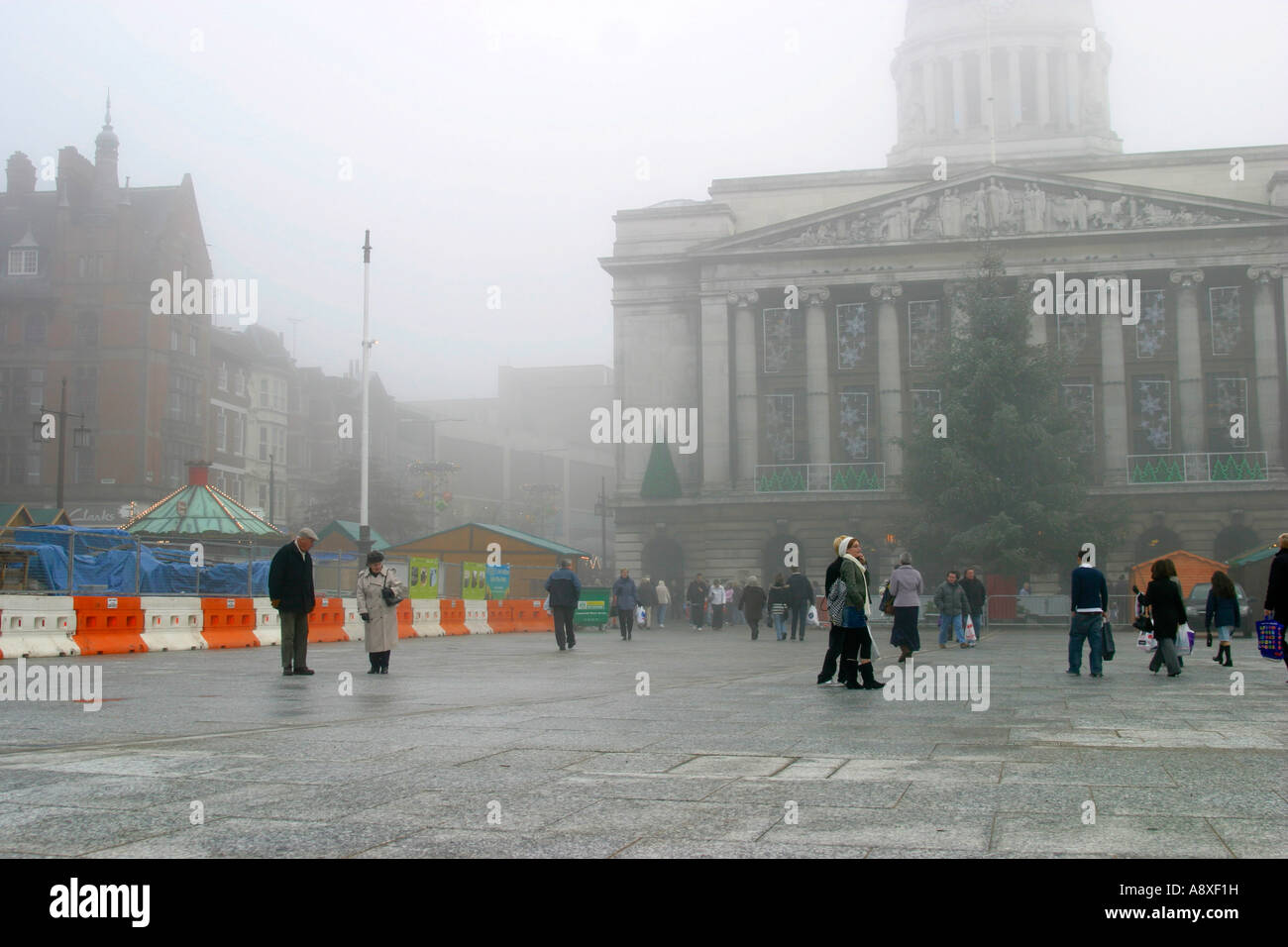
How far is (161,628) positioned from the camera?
23.9 metres

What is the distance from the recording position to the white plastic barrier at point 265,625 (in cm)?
2708

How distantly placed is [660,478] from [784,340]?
8.83 m

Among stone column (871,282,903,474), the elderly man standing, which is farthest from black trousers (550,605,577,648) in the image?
stone column (871,282,903,474)

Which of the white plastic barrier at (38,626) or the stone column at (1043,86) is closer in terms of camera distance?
the white plastic barrier at (38,626)

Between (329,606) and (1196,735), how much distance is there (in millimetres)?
23212

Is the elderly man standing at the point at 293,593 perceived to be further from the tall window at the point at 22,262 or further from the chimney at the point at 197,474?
the tall window at the point at 22,262

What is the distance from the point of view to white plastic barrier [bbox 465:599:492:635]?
1490 inches

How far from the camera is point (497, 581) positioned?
141 ft

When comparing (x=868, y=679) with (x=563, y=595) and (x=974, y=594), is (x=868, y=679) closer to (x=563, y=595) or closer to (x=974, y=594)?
(x=563, y=595)

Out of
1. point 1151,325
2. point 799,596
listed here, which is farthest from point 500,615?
point 1151,325

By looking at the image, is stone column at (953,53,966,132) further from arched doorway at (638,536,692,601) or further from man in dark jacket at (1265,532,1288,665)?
man in dark jacket at (1265,532,1288,665)

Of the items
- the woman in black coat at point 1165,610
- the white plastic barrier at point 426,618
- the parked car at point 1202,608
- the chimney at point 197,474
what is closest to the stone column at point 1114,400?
the parked car at point 1202,608

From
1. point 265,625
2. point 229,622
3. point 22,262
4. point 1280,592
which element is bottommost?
point 265,625

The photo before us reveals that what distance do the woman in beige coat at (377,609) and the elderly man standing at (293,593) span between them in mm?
726
